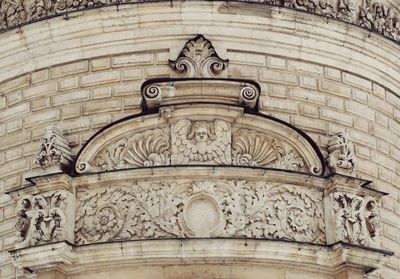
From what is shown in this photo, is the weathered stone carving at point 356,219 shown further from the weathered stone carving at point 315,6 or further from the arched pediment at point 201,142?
the weathered stone carving at point 315,6

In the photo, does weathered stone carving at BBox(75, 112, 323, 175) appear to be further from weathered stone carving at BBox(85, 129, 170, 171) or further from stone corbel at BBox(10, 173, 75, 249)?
stone corbel at BBox(10, 173, 75, 249)

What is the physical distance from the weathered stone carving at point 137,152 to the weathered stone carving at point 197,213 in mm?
301

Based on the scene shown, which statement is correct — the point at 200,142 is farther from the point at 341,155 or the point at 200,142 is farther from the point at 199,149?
the point at 341,155

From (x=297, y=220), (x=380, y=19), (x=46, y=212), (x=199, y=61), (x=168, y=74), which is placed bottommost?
(x=297, y=220)

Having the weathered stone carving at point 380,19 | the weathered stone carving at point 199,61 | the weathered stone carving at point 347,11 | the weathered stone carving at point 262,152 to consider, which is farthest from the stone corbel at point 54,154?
the weathered stone carving at point 380,19

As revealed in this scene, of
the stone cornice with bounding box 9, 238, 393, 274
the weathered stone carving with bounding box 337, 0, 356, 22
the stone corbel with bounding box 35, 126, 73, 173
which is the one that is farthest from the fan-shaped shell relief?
the weathered stone carving with bounding box 337, 0, 356, 22

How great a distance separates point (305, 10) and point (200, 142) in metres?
2.28

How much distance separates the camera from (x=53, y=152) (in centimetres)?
1414

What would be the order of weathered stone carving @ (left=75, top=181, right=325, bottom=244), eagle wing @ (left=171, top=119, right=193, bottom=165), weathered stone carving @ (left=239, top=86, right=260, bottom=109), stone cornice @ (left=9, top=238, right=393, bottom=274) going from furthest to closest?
weathered stone carving @ (left=239, top=86, right=260, bottom=109) → eagle wing @ (left=171, top=119, right=193, bottom=165) → weathered stone carving @ (left=75, top=181, right=325, bottom=244) → stone cornice @ (left=9, top=238, right=393, bottom=274)

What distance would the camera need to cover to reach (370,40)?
1556cm

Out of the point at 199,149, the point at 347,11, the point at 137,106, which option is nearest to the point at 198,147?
the point at 199,149

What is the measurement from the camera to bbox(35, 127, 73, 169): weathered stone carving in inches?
556

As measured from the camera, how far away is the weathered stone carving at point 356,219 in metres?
13.9

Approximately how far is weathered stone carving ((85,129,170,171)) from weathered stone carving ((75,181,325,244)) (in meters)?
0.30
